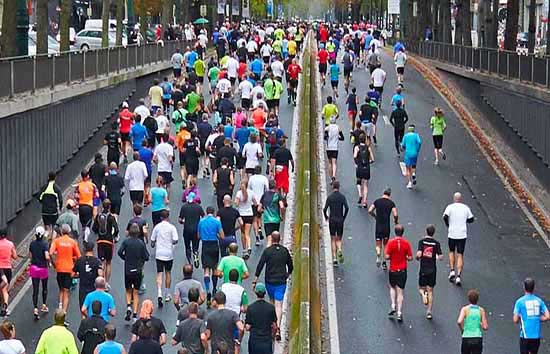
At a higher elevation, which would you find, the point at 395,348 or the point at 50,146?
the point at 50,146

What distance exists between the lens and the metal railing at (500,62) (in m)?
36.1

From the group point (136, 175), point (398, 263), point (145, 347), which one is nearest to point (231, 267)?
point (398, 263)

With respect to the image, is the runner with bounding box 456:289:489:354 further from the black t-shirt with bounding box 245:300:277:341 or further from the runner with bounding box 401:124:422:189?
the runner with bounding box 401:124:422:189

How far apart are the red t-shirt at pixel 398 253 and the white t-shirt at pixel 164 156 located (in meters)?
9.16

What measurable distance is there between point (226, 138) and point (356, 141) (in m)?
3.03

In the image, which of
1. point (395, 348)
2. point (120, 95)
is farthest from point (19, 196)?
point (120, 95)

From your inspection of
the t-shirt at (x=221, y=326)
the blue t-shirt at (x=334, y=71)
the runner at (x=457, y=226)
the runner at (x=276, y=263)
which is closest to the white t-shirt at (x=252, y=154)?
the runner at (x=457, y=226)

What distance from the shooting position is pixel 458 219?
2383cm

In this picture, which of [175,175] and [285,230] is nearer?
[285,230]

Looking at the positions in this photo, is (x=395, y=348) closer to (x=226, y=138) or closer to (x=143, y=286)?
(x=143, y=286)

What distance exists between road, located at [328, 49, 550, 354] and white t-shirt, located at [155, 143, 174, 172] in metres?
4.27

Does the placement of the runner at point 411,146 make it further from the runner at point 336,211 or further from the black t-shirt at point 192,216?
the black t-shirt at point 192,216

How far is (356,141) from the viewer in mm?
30344

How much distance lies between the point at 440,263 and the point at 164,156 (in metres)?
7.04
